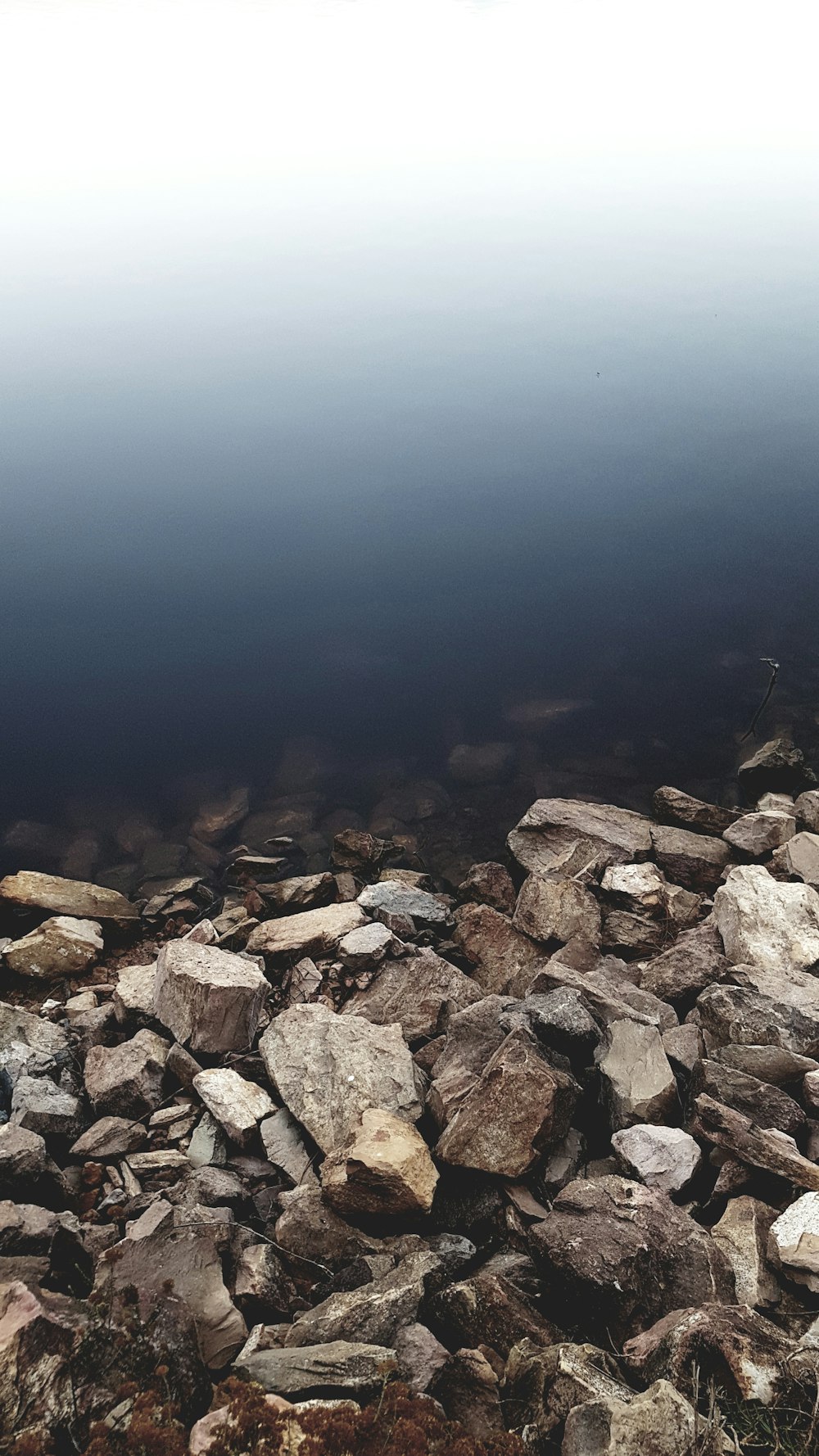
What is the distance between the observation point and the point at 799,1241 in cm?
525

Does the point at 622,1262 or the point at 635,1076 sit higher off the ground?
the point at 622,1262

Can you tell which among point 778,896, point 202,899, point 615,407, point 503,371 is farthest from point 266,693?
point 503,371

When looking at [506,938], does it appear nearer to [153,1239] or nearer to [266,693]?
[153,1239]

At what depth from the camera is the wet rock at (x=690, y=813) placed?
14.5m

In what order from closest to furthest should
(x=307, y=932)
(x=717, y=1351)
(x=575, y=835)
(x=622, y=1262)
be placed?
(x=717, y=1351) → (x=622, y=1262) → (x=307, y=932) → (x=575, y=835)

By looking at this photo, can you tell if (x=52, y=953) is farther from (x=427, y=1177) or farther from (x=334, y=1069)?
(x=427, y=1177)

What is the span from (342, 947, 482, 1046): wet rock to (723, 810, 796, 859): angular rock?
5386mm

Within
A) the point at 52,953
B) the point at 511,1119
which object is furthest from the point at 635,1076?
the point at 52,953

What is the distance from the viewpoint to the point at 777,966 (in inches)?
356

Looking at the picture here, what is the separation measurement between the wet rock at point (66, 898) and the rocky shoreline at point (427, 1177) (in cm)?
94

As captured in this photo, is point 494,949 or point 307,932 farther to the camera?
point 494,949

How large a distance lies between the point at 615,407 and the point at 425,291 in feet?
84.1

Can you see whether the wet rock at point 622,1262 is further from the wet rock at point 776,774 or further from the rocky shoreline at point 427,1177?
the wet rock at point 776,774

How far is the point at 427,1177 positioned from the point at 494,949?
4924 mm
